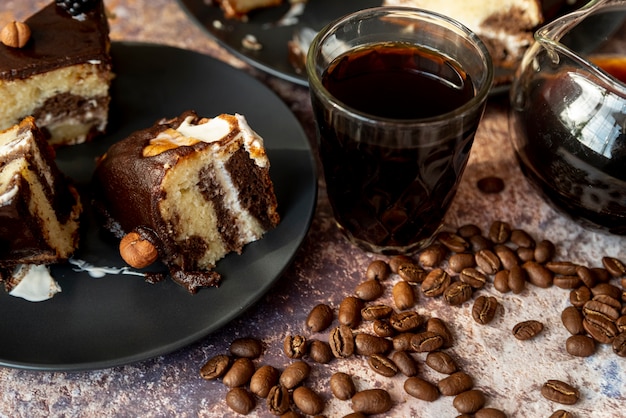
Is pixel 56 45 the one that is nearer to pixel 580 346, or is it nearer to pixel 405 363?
pixel 405 363

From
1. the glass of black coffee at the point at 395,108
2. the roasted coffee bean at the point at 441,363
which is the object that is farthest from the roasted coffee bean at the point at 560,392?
the glass of black coffee at the point at 395,108

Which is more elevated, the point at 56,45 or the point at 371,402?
the point at 56,45

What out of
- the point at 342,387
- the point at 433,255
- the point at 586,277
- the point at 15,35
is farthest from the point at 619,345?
the point at 15,35

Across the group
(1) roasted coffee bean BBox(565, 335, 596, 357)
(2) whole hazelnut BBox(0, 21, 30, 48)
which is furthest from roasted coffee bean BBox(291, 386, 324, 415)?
(2) whole hazelnut BBox(0, 21, 30, 48)

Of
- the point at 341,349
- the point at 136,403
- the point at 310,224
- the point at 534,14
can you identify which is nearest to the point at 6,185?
the point at 136,403

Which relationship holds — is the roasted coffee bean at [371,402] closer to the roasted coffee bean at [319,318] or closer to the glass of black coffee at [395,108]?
the roasted coffee bean at [319,318]

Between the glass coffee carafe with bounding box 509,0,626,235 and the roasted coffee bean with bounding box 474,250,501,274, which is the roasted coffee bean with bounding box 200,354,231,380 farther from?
the glass coffee carafe with bounding box 509,0,626,235
